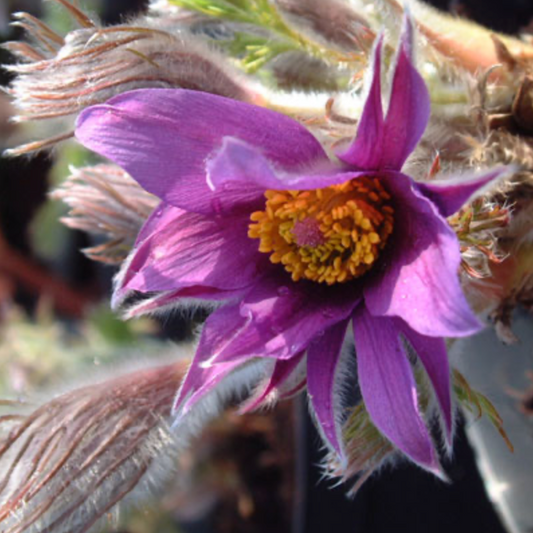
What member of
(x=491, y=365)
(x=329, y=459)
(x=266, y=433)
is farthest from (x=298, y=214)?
(x=266, y=433)

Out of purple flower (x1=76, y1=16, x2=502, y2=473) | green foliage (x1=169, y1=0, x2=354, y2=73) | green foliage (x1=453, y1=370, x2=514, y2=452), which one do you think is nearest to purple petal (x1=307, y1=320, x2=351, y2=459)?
purple flower (x1=76, y1=16, x2=502, y2=473)

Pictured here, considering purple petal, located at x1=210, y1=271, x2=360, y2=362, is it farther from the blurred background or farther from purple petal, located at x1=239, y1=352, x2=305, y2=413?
the blurred background

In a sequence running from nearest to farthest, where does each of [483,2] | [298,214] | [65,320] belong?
[298,214] < [483,2] < [65,320]

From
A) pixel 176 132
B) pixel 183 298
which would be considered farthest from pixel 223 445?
pixel 176 132

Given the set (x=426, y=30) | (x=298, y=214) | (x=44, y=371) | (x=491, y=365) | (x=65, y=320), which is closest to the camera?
(x=298, y=214)

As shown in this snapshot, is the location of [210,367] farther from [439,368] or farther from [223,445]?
[223,445]

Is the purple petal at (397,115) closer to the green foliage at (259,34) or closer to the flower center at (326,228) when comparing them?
the flower center at (326,228)

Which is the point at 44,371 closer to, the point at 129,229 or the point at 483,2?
the point at 129,229
